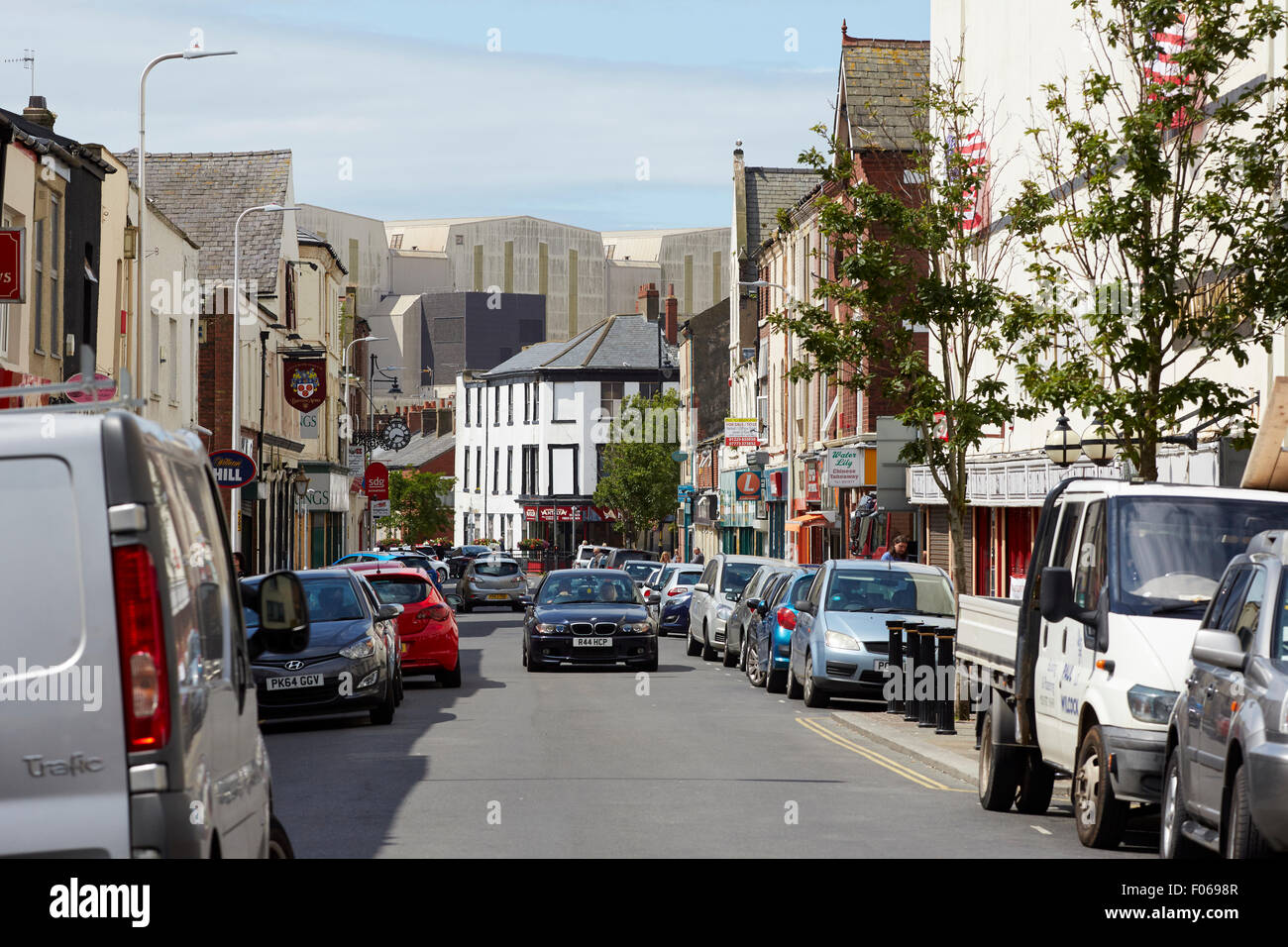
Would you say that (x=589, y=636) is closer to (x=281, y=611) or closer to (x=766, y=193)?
(x=281, y=611)

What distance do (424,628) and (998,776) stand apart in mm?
12503

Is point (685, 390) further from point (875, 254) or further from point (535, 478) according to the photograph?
point (875, 254)

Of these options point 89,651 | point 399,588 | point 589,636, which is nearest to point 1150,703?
point 89,651

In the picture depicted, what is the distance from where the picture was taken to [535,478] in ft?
342

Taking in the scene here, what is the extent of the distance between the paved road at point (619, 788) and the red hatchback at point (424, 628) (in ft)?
5.58

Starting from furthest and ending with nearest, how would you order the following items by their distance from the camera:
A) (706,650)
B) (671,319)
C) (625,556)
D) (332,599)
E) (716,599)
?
(671,319) < (625,556) < (706,650) < (716,599) < (332,599)

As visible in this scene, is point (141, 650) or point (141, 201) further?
point (141, 201)

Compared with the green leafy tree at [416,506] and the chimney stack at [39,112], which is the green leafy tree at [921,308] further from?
the green leafy tree at [416,506]

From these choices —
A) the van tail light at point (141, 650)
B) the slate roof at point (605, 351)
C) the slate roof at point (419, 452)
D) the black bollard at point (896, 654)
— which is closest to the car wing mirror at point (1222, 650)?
the van tail light at point (141, 650)

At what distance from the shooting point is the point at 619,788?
43.8 ft

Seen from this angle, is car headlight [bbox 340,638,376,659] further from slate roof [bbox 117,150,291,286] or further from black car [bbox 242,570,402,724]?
slate roof [bbox 117,150,291,286]

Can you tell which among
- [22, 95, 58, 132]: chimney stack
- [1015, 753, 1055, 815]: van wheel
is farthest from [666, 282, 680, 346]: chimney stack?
[1015, 753, 1055, 815]: van wheel

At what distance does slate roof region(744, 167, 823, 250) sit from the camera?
6844 centimetres

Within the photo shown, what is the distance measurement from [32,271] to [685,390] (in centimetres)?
6062
